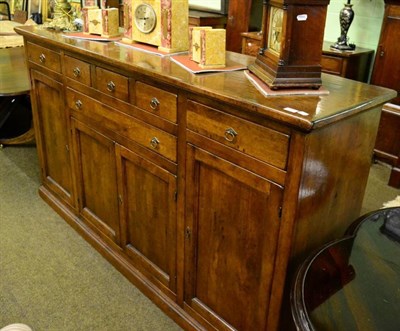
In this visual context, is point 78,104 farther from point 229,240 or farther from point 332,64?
point 332,64

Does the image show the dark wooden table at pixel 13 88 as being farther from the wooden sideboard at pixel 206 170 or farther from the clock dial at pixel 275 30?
the clock dial at pixel 275 30

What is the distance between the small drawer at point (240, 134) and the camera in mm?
1167

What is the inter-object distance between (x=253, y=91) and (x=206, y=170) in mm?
316

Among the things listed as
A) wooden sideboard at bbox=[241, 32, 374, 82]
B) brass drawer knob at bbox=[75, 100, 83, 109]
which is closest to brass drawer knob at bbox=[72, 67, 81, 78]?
brass drawer knob at bbox=[75, 100, 83, 109]

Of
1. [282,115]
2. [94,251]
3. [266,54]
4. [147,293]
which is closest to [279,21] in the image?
[266,54]


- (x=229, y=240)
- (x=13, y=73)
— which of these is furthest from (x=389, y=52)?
(x=13, y=73)

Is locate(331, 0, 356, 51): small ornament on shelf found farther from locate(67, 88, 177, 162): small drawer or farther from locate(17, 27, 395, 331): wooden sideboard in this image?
locate(67, 88, 177, 162): small drawer

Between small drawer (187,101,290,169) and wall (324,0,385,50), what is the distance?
2.65 meters

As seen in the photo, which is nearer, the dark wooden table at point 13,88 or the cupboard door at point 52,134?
the cupboard door at point 52,134

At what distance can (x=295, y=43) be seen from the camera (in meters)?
1.22

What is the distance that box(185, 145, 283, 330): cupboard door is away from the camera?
50.9 inches

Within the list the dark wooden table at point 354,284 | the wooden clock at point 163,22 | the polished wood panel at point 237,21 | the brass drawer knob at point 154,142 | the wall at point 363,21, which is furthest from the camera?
the polished wood panel at point 237,21

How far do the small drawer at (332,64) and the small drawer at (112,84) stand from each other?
78.4 inches

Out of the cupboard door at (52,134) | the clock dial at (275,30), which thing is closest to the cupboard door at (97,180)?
the cupboard door at (52,134)
